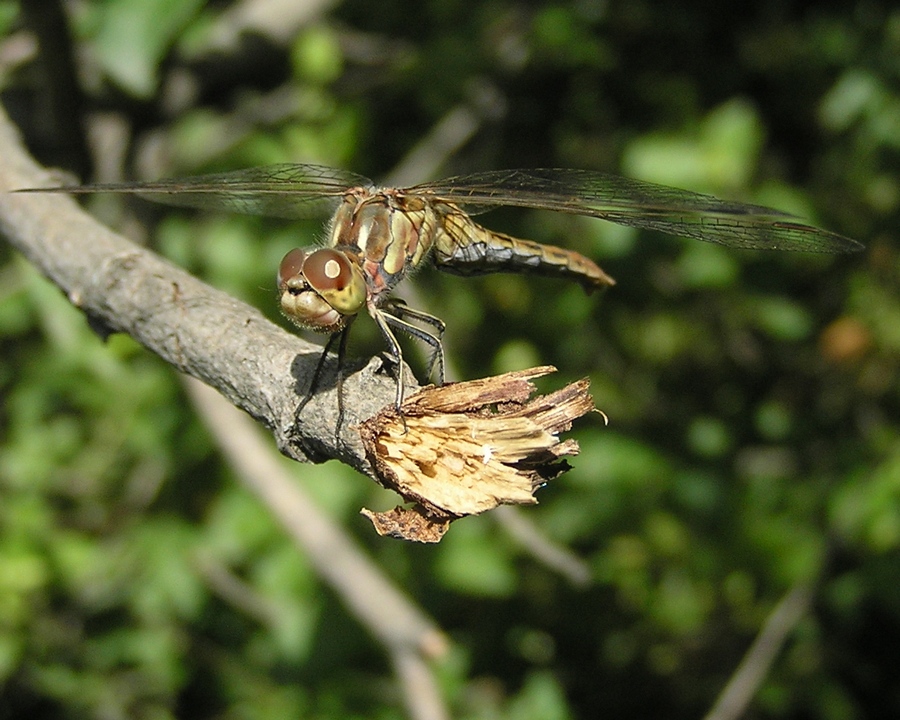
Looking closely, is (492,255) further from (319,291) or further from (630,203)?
(319,291)

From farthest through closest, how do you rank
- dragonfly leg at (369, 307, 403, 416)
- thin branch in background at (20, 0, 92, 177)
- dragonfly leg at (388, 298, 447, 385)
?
thin branch in background at (20, 0, 92, 177) < dragonfly leg at (388, 298, 447, 385) < dragonfly leg at (369, 307, 403, 416)

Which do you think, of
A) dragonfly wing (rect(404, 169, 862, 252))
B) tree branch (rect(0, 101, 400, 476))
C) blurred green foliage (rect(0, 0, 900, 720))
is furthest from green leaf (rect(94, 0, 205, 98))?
dragonfly wing (rect(404, 169, 862, 252))

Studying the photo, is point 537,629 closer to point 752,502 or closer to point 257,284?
point 752,502

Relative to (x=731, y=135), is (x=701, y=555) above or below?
below

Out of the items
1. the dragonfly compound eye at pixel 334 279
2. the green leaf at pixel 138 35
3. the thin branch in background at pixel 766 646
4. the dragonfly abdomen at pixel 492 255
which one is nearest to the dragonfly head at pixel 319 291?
the dragonfly compound eye at pixel 334 279

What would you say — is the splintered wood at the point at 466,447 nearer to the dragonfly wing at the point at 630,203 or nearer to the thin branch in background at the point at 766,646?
the dragonfly wing at the point at 630,203

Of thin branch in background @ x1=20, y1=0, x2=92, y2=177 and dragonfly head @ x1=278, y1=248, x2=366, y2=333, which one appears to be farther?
thin branch in background @ x1=20, y1=0, x2=92, y2=177

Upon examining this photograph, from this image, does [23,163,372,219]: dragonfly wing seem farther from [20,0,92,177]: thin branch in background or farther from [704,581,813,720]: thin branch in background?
[704,581,813,720]: thin branch in background

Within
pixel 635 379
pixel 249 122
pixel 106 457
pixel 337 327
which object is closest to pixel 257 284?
pixel 249 122
